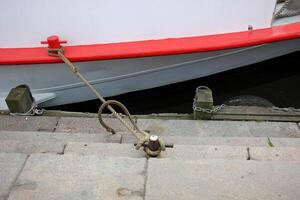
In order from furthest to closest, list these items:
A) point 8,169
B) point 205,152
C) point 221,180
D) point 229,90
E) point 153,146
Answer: point 229,90 → point 205,152 → point 153,146 → point 8,169 → point 221,180

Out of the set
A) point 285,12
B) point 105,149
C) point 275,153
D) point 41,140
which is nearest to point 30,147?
point 41,140

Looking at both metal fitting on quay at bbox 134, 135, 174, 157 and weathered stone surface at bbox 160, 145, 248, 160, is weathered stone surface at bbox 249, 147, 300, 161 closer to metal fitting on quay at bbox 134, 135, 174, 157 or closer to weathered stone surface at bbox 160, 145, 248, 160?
weathered stone surface at bbox 160, 145, 248, 160

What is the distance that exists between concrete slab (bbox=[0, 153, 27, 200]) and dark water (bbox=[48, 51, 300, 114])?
69.9 inches

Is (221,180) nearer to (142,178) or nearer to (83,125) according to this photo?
(142,178)

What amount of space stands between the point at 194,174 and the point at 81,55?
1.69 metres

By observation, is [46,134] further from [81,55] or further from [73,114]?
[81,55]

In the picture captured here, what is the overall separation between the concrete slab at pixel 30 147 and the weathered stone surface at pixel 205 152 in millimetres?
864

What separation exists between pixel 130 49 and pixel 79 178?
1503 millimetres

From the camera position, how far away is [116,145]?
307 centimetres

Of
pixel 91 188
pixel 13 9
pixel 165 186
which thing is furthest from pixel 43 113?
pixel 165 186

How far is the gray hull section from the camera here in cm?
391

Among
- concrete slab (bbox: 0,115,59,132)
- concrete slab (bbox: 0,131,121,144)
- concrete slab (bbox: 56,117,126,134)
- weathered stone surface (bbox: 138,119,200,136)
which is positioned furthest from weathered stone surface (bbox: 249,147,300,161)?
concrete slab (bbox: 0,115,59,132)

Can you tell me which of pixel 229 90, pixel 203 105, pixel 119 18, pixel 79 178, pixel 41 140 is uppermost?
pixel 229 90

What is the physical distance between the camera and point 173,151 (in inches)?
116
